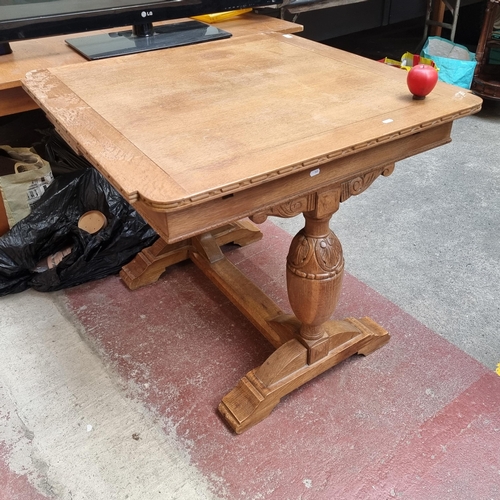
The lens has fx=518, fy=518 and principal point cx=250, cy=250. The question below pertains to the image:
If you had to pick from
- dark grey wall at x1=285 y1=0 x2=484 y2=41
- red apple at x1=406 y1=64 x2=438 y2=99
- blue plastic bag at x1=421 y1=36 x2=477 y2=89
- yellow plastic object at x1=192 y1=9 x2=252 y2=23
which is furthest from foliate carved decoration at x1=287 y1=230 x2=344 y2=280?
dark grey wall at x1=285 y1=0 x2=484 y2=41

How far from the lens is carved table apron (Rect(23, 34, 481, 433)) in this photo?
93 centimetres

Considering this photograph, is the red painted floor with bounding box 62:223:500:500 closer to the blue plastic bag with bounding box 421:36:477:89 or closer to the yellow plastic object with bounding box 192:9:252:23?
the yellow plastic object with bounding box 192:9:252:23

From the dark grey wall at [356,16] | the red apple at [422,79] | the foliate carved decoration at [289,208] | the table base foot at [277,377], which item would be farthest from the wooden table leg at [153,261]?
the dark grey wall at [356,16]

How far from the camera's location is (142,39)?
5.83 ft

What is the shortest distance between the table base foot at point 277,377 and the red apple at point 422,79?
2.25ft

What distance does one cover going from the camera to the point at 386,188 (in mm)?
2512

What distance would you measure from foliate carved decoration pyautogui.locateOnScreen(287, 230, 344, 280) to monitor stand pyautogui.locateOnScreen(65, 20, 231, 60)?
879mm

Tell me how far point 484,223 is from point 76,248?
1.66 meters

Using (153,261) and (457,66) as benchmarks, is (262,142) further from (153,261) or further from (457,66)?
(457,66)

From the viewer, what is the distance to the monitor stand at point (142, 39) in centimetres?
167

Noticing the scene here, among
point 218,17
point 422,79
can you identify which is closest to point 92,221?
point 218,17

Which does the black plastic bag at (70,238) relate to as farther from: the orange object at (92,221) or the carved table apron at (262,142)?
the carved table apron at (262,142)

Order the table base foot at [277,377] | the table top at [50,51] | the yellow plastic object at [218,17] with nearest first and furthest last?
the table base foot at [277,377] < the table top at [50,51] < the yellow plastic object at [218,17]

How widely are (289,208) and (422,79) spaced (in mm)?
403
